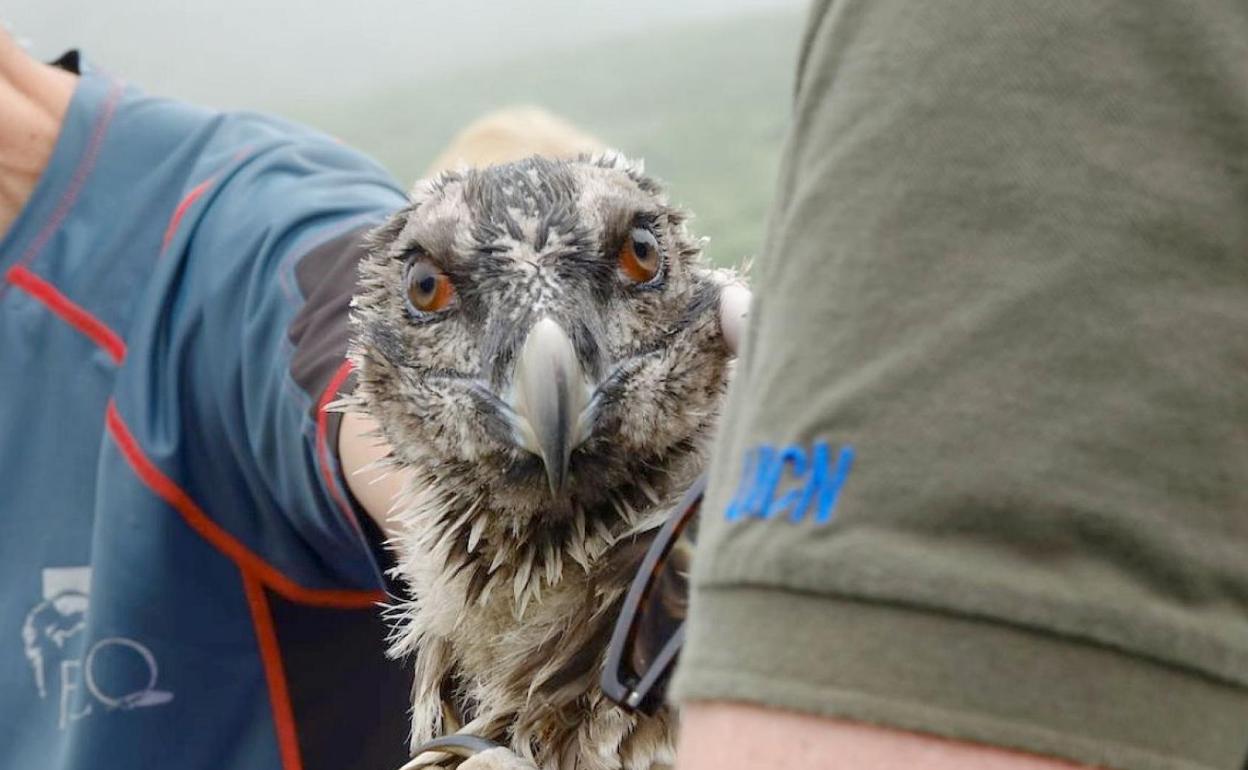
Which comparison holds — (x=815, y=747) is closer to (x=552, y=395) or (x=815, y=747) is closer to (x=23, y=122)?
(x=552, y=395)

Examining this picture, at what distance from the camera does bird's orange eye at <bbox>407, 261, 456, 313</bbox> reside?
74.4 inches

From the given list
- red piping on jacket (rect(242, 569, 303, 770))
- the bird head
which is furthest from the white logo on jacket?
the bird head

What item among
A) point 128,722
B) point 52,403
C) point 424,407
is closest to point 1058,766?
point 424,407

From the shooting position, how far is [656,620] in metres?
1.15

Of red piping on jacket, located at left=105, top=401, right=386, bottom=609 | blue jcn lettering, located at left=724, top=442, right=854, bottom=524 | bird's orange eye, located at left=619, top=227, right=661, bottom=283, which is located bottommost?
red piping on jacket, located at left=105, top=401, right=386, bottom=609

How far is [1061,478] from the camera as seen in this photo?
692 millimetres

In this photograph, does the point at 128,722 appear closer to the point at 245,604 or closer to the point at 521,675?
the point at 245,604

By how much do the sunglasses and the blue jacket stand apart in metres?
1.12

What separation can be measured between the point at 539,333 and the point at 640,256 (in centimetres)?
29

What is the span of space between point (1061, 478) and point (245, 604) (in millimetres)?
2011

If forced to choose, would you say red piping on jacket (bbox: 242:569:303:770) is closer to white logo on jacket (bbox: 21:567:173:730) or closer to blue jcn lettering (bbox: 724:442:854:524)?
white logo on jacket (bbox: 21:567:173:730)

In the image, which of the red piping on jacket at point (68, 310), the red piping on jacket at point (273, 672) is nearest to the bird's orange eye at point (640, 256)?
the red piping on jacket at point (273, 672)

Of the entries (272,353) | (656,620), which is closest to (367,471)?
(272,353)

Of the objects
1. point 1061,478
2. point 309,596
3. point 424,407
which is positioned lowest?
point 309,596
